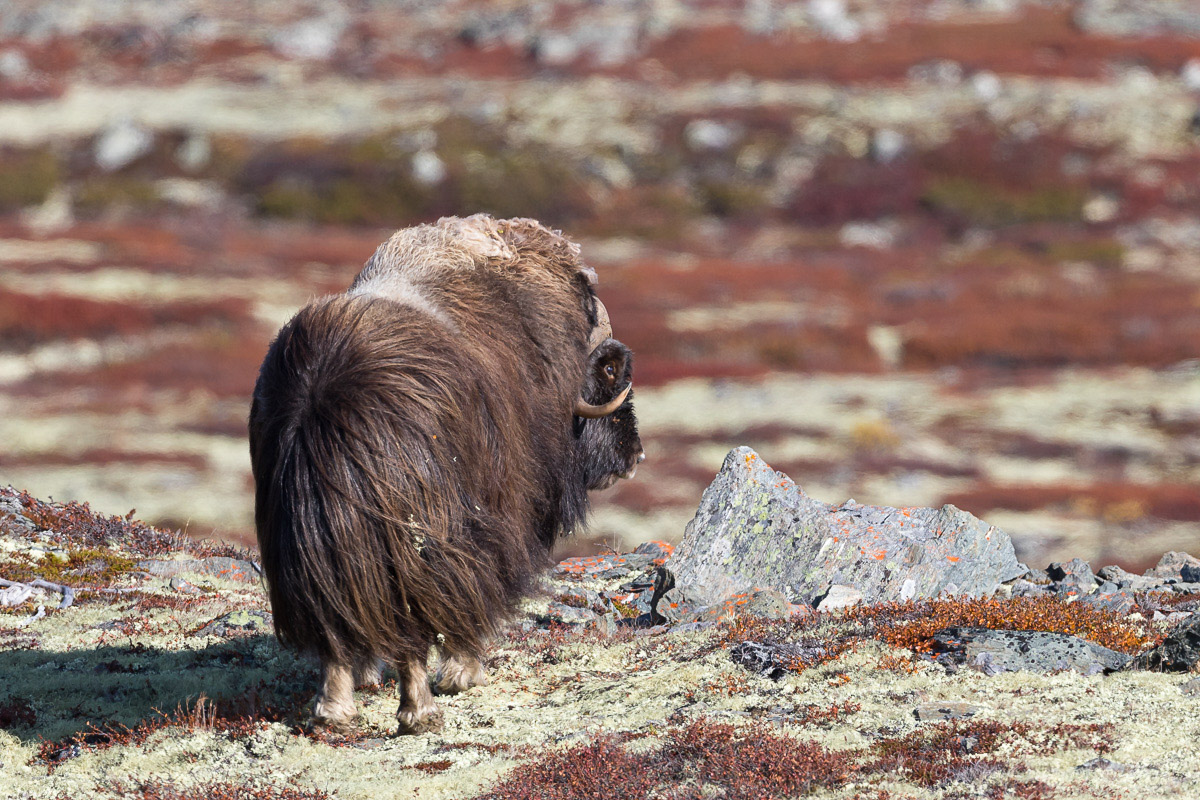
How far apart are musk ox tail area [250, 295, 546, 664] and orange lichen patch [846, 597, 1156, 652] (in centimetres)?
235

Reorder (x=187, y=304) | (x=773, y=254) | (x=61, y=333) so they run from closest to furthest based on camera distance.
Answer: (x=61, y=333) → (x=187, y=304) → (x=773, y=254)

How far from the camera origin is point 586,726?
6.48 metres

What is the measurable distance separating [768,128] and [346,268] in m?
22.9

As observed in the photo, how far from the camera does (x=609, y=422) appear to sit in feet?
28.1

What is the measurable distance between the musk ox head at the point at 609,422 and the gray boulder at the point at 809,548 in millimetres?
1003

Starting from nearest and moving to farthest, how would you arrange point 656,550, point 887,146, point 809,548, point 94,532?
point 809,548
point 94,532
point 656,550
point 887,146

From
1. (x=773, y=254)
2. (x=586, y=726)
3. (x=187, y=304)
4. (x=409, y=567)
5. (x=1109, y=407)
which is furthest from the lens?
(x=773, y=254)

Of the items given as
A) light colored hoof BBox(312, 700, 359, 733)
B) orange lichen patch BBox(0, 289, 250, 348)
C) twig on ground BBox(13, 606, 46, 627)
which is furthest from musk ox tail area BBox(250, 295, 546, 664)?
orange lichen patch BBox(0, 289, 250, 348)

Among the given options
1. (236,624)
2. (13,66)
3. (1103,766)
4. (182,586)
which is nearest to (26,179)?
(13,66)

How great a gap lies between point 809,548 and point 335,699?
425 centimetres

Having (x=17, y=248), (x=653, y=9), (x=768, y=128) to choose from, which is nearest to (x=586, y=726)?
(x=17, y=248)

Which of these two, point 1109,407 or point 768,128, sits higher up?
point 768,128

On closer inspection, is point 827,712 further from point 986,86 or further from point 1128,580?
point 986,86

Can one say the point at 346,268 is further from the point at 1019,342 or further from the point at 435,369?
the point at 435,369
